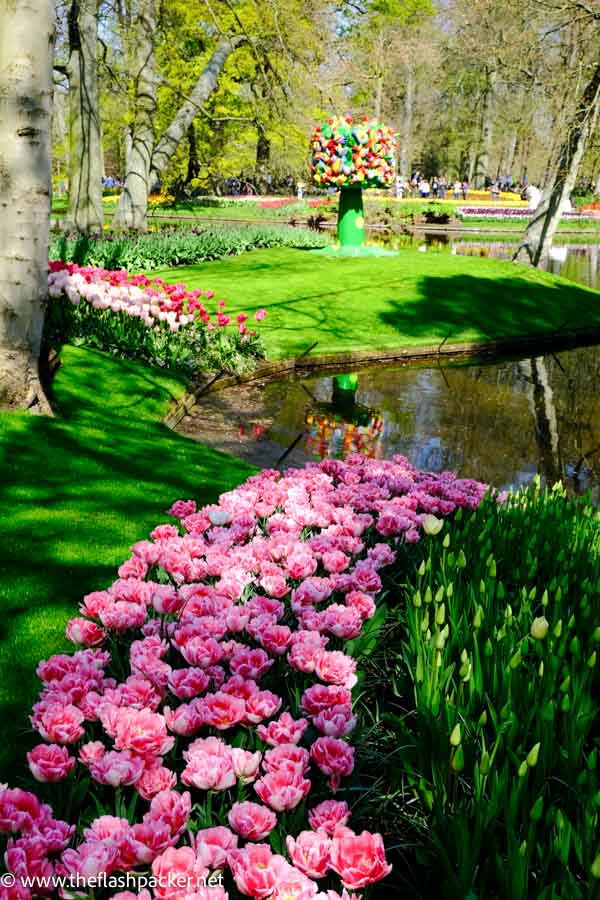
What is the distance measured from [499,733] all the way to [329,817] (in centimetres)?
51

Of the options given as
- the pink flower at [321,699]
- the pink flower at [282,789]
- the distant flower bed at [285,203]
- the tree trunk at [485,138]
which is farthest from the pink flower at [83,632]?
the tree trunk at [485,138]

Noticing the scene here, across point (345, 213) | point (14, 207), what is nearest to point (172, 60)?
point (345, 213)

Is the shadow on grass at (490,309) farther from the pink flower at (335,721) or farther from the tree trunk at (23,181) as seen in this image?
the pink flower at (335,721)

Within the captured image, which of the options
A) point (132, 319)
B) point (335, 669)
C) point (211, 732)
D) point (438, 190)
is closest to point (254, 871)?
point (211, 732)

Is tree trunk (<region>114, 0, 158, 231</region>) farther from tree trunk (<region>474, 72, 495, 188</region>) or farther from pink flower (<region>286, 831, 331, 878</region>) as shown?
tree trunk (<region>474, 72, 495, 188</region>)

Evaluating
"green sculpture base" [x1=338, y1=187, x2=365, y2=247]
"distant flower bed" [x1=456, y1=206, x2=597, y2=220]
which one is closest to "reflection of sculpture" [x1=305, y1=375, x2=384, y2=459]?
"green sculpture base" [x1=338, y1=187, x2=365, y2=247]

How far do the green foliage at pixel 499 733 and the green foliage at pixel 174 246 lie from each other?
13149mm

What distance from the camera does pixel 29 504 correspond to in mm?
5379

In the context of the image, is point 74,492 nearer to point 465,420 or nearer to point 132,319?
point 132,319

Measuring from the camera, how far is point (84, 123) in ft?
59.5

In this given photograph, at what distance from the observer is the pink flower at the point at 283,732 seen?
213 cm

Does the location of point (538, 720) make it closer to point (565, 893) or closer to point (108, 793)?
point (565, 893)

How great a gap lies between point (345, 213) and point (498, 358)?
8.98 meters

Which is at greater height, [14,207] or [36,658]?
[14,207]
